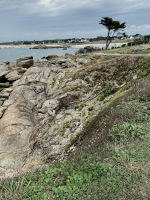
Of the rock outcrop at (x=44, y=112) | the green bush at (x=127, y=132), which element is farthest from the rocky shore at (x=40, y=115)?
the green bush at (x=127, y=132)

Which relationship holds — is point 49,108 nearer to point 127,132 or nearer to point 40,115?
point 40,115

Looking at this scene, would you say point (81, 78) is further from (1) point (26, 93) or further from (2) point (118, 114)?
(2) point (118, 114)

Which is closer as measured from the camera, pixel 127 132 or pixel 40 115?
pixel 127 132

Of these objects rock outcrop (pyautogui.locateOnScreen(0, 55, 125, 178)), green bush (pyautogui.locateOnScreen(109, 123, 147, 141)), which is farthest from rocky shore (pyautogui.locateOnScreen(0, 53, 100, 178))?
green bush (pyautogui.locateOnScreen(109, 123, 147, 141))

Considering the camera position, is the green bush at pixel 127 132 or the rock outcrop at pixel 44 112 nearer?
the green bush at pixel 127 132

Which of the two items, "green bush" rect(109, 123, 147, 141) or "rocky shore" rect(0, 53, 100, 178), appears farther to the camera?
"rocky shore" rect(0, 53, 100, 178)

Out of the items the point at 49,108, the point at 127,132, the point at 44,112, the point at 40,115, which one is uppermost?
the point at 127,132

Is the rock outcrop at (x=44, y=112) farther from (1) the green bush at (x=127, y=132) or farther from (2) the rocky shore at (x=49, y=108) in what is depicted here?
(1) the green bush at (x=127, y=132)

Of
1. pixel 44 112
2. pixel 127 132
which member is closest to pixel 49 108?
pixel 44 112

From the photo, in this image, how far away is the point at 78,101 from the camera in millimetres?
15773

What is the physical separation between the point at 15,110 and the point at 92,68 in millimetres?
9356

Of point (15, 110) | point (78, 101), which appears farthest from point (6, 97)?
point (78, 101)

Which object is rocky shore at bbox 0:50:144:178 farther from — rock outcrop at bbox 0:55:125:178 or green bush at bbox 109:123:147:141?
green bush at bbox 109:123:147:141

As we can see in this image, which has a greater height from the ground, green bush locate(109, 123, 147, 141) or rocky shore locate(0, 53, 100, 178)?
green bush locate(109, 123, 147, 141)
